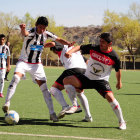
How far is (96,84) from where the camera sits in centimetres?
700

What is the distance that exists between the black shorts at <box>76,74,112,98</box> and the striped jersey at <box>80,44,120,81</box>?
0.08m

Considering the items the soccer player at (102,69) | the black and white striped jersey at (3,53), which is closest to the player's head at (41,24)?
the soccer player at (102,69)

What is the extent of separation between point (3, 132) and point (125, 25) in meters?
64.8

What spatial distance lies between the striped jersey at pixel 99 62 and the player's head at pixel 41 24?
0.96 metres

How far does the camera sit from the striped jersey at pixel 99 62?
6.86 metres

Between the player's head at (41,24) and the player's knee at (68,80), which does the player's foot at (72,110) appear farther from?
the player's head at (41,24)

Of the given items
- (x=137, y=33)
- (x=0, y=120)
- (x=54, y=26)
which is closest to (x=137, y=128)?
(x=0, y=120)

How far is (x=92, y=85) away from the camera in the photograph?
706 centimetres

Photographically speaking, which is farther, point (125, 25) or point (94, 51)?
point (125, 25)

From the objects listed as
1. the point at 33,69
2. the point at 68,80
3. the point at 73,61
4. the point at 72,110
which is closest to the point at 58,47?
the point at 73,61

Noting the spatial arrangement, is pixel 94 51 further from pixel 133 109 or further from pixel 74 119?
pixel 133 109

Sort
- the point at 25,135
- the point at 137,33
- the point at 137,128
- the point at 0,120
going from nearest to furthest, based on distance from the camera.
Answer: the point at 25,135 → the point at 137,128 → the point at 0,120 → the point at 137,33

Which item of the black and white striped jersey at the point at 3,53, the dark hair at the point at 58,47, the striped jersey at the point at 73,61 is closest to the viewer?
the striped jersey at the point at 73,61

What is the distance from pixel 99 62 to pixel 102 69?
0.52 feet
